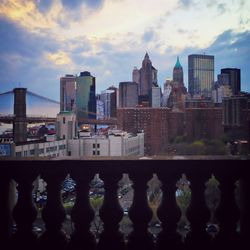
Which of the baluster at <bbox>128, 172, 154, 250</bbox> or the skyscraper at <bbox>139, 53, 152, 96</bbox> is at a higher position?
the skyscraper at <bbox>139, 53, 152, 96</bbox>

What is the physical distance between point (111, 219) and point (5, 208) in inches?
34.0

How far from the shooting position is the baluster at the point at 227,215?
2389 mm

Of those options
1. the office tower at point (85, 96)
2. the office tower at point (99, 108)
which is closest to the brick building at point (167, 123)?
the office tower at point (99, 108)

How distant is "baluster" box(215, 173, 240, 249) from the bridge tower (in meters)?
5.50

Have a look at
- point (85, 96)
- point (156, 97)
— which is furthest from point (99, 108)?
point (156, 97)

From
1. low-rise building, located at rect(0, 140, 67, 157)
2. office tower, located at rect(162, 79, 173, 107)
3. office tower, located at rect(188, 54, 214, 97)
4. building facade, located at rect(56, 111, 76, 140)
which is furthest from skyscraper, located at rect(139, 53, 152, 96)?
low-rise building, located at rect(0, 140, 67, 157)

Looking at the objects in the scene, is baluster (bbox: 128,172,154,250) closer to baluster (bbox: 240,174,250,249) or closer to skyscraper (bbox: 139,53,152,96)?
baluster (bbox: 240,174,250,249)

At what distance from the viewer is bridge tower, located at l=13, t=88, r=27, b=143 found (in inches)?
279

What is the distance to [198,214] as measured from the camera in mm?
2398

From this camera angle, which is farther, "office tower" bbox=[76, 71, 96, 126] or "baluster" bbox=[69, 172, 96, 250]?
"office tower" bbox=[76, 71, 96, 126]

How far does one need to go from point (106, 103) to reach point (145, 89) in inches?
43.4

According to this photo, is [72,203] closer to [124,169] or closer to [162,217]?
[124,169]

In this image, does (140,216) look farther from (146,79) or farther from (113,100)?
(113,100)

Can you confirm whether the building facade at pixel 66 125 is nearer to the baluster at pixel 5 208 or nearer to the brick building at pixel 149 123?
the brick building at pixel 149 123
